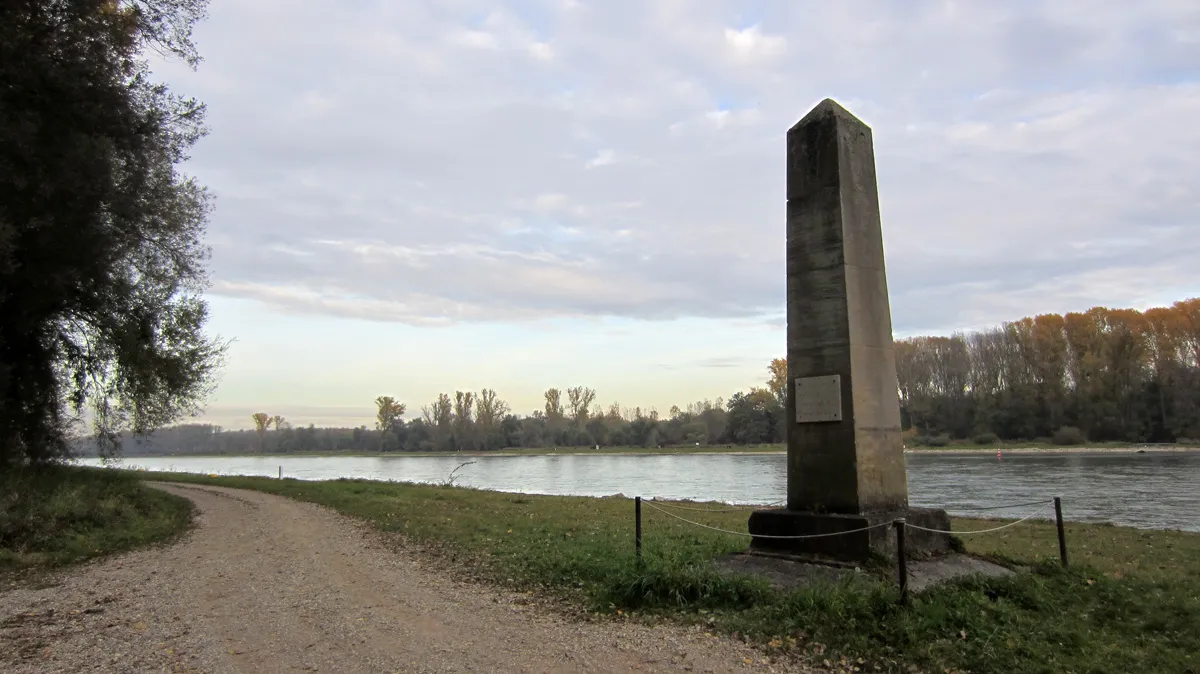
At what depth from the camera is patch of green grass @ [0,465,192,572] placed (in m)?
9.94

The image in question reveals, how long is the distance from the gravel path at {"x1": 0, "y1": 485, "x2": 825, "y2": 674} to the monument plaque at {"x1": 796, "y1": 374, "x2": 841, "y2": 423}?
3138mm

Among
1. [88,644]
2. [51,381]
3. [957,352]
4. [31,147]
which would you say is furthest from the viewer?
[957,352]

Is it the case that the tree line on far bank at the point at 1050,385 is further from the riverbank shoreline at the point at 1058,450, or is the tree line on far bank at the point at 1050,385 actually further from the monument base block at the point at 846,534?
the monument base block at the point at 846,534

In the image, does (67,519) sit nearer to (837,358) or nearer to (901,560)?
(837,358)

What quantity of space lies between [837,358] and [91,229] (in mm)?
12957

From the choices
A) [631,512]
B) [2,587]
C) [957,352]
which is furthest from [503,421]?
[2,587]

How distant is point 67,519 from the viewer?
11461mm

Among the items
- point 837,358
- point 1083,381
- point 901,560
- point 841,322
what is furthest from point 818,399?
point 1083,381

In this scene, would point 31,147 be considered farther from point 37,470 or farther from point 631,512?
point 631,512

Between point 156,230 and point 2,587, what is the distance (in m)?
10.7

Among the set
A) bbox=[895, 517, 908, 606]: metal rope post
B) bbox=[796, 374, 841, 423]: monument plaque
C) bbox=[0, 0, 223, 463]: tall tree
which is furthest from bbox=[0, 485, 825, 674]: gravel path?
bbox=[0, 0, 223, 463]: tall tree

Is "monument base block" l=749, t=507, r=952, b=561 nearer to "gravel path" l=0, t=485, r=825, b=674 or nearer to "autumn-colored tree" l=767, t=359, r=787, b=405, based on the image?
"gravel path" l=0, t=485, r=825, b=674

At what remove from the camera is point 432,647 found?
18.8 ft

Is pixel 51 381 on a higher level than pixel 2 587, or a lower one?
higher
